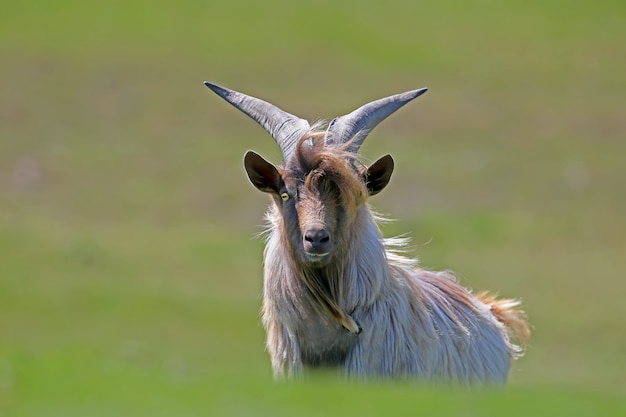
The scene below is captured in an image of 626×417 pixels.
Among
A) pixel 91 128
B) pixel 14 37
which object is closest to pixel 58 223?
pixel 91 128

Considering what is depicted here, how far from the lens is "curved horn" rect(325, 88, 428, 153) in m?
13.4

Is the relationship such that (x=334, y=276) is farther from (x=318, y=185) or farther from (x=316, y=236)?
(x=318, y=185)

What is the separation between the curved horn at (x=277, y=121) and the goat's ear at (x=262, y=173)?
29 centimetres

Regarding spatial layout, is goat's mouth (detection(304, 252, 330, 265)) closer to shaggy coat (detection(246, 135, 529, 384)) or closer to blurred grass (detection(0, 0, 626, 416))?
shaggy coat (detection(246, 135, 529, 384))

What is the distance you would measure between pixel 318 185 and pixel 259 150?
2897 cm

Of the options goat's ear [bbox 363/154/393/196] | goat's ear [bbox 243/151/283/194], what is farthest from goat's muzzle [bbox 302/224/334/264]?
goat's ear [bbox 363/154/393/196]

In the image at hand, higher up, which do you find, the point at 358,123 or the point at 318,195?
the point at 358,123

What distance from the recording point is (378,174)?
1313 centimetres

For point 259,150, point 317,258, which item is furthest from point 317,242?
point 259,150

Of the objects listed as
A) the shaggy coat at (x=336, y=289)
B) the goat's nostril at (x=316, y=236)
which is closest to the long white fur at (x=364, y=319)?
the shaggy coat at (x=336, y=289)

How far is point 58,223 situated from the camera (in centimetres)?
3709

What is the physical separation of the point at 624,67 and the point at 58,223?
2231 cm

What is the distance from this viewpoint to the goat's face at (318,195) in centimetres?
1248

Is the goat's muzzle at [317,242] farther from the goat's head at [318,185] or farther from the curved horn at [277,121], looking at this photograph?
the curved horn at [277,121]
